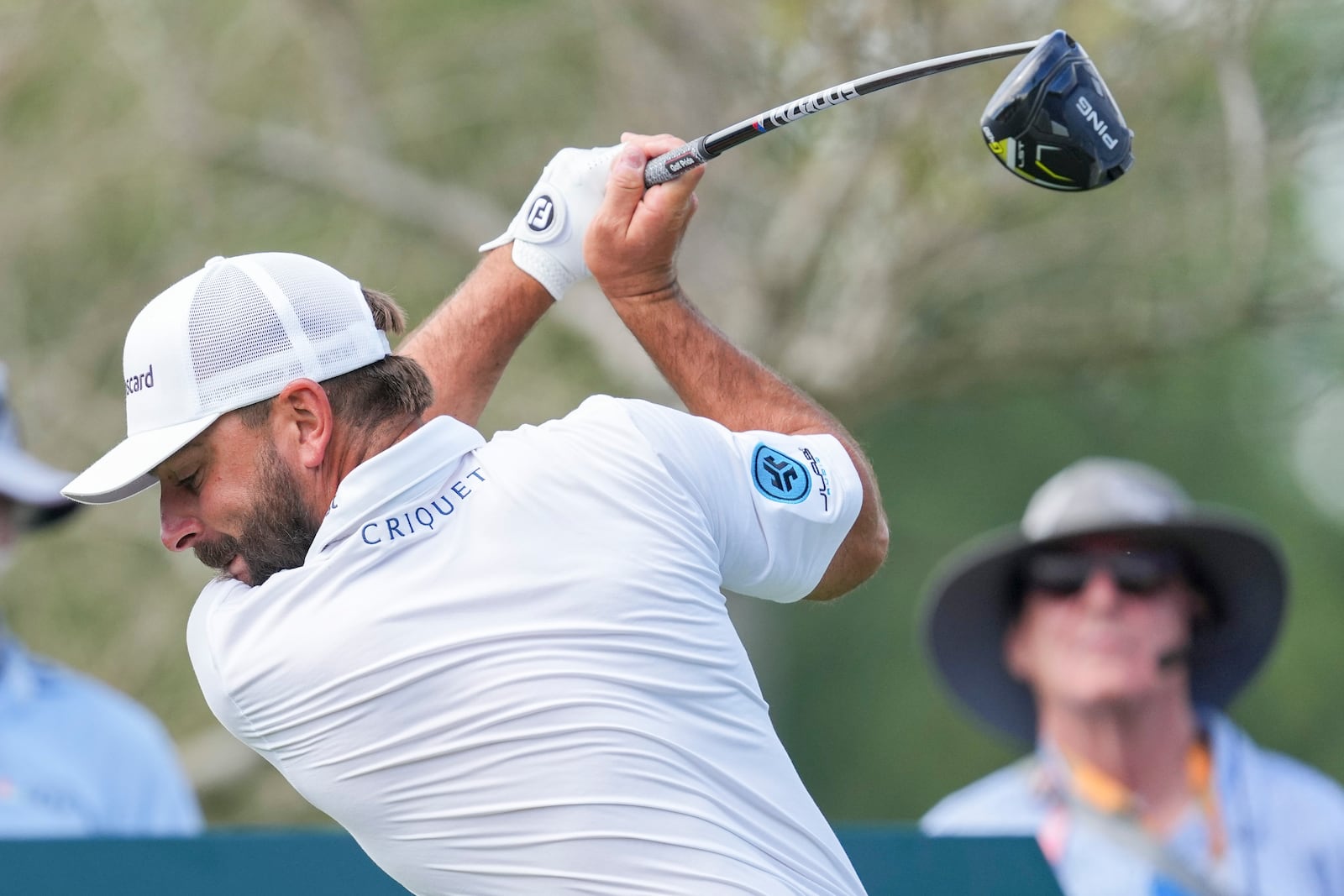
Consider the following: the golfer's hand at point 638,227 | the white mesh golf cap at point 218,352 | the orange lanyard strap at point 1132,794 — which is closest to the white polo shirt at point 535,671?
the white mesh golf cap at point 218,352

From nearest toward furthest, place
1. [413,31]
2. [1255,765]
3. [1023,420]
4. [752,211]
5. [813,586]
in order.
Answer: [813,586], [1255,765], [752,211], [413,31], [1023,420]

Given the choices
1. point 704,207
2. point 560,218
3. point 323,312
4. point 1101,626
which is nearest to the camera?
point 323,312

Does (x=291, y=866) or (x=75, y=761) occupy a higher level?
(x=75, y=761)

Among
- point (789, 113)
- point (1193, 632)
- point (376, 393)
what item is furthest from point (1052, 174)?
point (1193, 632)

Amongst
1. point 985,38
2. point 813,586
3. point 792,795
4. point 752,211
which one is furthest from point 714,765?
point 752,211

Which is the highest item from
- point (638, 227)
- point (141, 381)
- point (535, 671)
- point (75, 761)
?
point (638, 227)

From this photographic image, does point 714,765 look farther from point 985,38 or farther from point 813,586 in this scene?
point 985,38

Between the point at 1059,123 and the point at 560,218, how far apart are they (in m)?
0.92

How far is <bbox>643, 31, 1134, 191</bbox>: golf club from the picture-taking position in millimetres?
2746

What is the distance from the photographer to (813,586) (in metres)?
2.85

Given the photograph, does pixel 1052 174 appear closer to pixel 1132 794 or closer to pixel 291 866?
pixel 291 866

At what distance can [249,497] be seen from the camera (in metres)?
2.60

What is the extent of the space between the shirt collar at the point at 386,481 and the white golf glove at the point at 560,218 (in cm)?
74

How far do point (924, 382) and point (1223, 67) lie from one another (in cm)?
237
